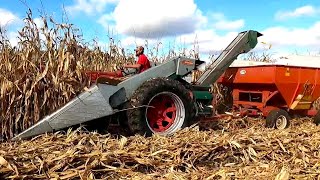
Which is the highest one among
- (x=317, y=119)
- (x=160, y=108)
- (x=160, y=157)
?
(x=160, y=108)

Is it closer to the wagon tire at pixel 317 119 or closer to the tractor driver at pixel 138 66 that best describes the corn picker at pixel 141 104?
the tractor driver at pixel 138 66

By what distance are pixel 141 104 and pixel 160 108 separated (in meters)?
0.53

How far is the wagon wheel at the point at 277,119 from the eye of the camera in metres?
6.92

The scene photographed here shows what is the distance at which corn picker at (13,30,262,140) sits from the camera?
Answer: 16.1 feet

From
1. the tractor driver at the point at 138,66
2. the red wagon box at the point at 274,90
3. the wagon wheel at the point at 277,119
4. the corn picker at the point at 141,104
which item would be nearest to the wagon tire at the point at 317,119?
the red wagon box at the point at 274,90

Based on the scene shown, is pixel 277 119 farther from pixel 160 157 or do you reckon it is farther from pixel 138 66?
pixel 160 157

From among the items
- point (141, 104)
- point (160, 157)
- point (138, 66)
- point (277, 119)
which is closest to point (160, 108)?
point (141, 104)

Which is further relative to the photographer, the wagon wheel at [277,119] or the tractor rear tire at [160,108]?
the wagon wheel at [277,119]

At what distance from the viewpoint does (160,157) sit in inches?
161

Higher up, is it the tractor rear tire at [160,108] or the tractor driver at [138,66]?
the tractor driver at [138,66]

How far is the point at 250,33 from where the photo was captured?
7.34m

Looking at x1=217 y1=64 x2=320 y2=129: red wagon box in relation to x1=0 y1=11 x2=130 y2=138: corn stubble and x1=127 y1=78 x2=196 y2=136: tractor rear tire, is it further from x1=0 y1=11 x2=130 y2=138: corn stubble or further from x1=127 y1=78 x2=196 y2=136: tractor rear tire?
x1=0 y1=11 x2=130 y2=138: corn stubble

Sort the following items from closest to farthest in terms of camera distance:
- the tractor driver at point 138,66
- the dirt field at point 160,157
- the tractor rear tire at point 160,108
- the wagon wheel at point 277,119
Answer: the dirt field at point 160,157, the tractor rear tire at point 160,108, the tractor driver at point 138,66, the wagon wheel at point 277,119

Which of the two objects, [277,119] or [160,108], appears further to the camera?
[277,119]
